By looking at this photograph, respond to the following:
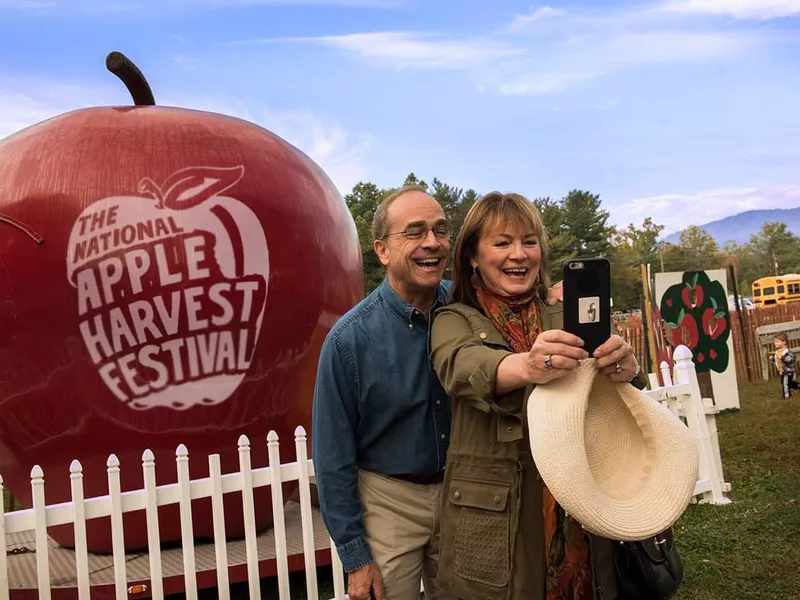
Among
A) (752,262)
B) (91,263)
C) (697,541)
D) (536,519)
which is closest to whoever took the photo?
(536,519)

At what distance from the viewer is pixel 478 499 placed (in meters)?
1.98

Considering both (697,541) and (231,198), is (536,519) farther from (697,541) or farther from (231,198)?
(697,541)

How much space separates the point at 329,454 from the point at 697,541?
402 centimetres

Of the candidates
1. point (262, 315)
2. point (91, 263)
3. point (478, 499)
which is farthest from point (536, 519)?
point (91, 263)

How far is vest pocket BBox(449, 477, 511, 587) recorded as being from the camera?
193 centimetres

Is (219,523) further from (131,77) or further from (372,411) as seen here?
(131,77)

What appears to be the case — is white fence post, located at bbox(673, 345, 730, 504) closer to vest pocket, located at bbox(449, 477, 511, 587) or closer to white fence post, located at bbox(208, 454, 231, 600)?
white fence post, located at bbox(208, 454, 231, 600)

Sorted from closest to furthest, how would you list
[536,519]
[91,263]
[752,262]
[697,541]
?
[536,519] < [91,263] < [697,541] < [752,262]

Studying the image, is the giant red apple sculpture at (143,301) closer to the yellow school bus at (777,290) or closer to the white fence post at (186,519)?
the white fence post at (186,519)

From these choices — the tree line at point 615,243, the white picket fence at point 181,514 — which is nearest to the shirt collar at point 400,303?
the white picket fence at point 181,514

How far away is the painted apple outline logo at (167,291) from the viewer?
14.3 ft

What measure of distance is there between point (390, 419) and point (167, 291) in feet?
8.08

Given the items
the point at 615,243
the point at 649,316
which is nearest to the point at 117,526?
the point at 649,316

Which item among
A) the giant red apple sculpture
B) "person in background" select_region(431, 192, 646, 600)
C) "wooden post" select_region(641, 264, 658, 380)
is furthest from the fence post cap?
"person in background" select_region(431, 192, 646, 600)
